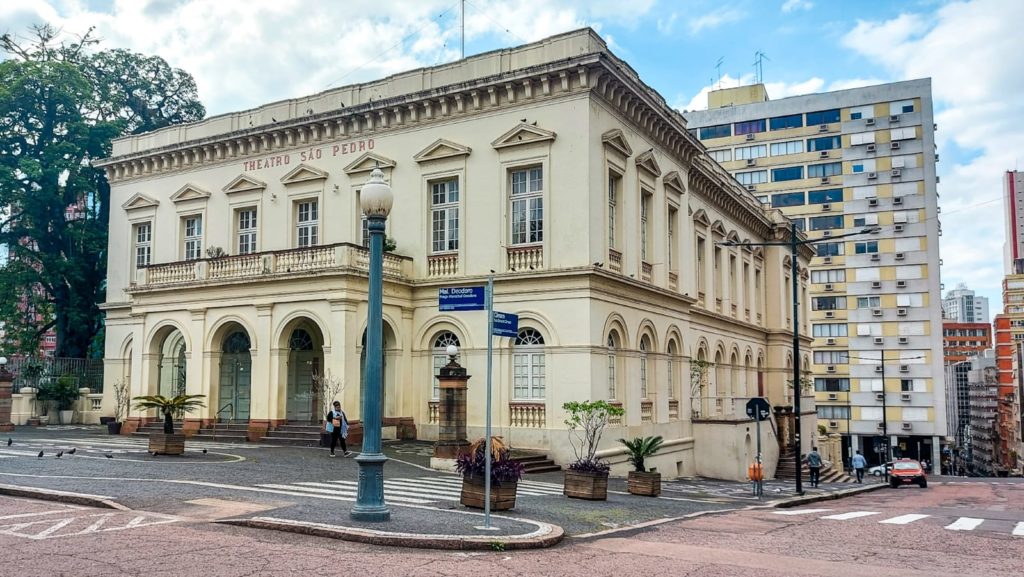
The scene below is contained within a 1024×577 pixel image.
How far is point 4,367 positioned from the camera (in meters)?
30.8

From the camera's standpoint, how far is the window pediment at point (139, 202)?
3216 cm

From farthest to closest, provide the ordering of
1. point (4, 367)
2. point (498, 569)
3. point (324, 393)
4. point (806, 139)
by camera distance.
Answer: point (806, 139) → point (4, 367) → point (324, 393) → point (498, 569)

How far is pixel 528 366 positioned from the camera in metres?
24.4

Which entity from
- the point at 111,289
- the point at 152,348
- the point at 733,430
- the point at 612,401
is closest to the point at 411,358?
the point at 612,401

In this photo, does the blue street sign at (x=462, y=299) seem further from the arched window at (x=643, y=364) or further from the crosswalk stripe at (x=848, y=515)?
the arched window at (x=643, y=364)

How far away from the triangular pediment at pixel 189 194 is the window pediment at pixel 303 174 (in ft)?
12.2

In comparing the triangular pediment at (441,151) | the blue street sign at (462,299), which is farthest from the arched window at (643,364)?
the blue street sign at (462,299)

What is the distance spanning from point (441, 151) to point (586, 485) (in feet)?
43.1

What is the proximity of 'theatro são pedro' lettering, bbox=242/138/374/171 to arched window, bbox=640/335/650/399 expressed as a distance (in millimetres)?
10621

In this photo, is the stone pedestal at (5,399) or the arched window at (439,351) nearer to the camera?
the arched window at (439,351)

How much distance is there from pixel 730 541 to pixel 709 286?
25.4 metres

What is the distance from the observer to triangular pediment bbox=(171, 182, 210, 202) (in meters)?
30.8

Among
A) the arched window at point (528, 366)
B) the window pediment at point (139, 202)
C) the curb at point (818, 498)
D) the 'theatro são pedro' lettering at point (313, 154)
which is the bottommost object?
the curb at point (818, 498)

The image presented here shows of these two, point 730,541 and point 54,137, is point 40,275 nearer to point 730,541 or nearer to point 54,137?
point 54,137
